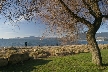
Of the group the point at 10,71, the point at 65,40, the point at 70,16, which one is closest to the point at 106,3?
the point at 70,16

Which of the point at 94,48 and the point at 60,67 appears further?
the point at 94,48

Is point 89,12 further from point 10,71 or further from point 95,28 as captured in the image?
point 10,71

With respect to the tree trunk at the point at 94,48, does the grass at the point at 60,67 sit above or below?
below

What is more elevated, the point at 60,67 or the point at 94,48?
the point at 94,48

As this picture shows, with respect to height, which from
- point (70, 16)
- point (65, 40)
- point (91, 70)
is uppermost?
point (70, 16)

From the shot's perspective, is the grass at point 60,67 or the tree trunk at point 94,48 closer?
the grass at point 60,67

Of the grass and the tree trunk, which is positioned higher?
the tree trunk

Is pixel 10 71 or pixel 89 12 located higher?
pixel 89 12

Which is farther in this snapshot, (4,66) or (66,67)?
(4,66)

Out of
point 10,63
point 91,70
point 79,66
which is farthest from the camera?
point 10,63

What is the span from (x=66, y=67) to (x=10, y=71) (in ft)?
16.1

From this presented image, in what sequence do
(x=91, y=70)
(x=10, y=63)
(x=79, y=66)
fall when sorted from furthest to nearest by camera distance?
(x=10, y=63)
(x=79, y=66)
(x=91, y=70)

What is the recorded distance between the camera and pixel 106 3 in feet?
81.4

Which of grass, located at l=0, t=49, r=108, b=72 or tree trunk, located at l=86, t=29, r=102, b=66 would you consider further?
tree trunk, located at l=86, t=29, r=102, b=66
